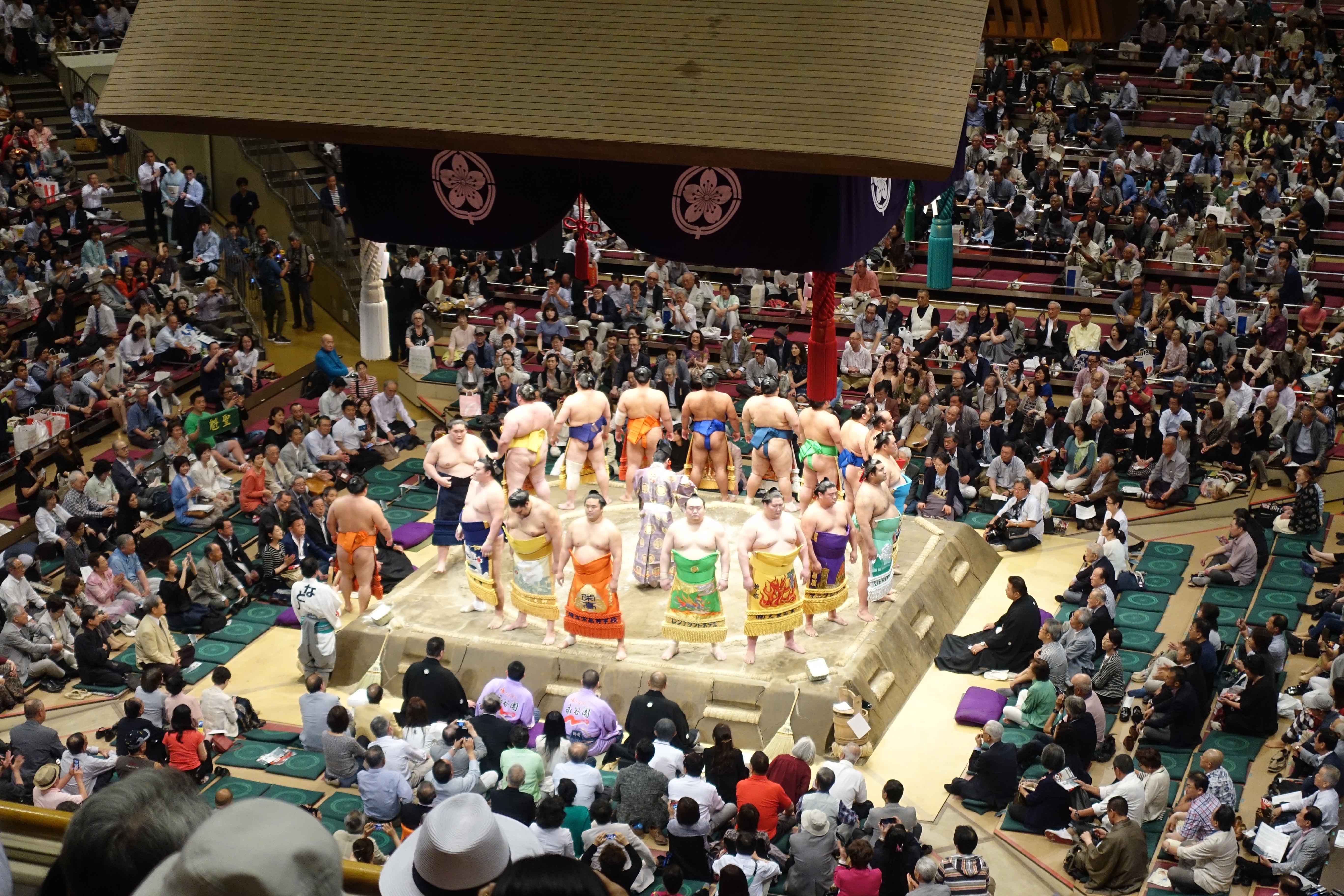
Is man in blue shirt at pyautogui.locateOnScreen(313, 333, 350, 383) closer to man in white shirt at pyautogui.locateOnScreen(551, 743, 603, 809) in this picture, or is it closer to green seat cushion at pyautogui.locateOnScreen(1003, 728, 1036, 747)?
man in white shirt at pyautogui.locateOnScreen(551, 743, 603, 809)

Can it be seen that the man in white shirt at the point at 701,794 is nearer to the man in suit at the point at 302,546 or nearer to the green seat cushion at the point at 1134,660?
the green seat cushion at the point at 1134,660

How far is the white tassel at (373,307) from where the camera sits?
5.60 meters

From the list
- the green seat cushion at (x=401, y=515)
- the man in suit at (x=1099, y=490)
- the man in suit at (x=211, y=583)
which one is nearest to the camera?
the man in suit at (x=211, y=583)

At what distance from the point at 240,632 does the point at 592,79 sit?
582 centimetres

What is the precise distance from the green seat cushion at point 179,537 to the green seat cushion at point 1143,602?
5.75 meters

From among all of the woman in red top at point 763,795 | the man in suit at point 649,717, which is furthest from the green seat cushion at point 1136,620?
the woman in red top at point 763,795

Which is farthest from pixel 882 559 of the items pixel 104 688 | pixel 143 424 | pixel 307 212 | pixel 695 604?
pixel 307 212

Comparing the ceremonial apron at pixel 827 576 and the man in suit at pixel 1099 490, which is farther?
the man in suit at pixel 1099 490

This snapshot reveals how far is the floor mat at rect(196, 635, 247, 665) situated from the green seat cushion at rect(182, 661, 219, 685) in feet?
0.11

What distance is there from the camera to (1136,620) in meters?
8.79

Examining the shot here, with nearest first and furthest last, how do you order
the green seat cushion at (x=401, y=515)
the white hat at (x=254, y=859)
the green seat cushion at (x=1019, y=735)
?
the white hat at (x=254, y=859) < the green seat cushion at (x=1019, y=735) < the green seat cushion at (x=401, y=515)

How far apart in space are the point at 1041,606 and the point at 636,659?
2.70 m

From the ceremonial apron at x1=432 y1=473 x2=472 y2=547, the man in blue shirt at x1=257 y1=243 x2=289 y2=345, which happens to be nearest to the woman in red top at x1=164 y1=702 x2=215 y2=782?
the ceremonial apron at x1=432 y1=473 x2=472 y2=547

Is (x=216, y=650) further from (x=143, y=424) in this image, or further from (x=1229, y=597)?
(x=1229, y=597)
